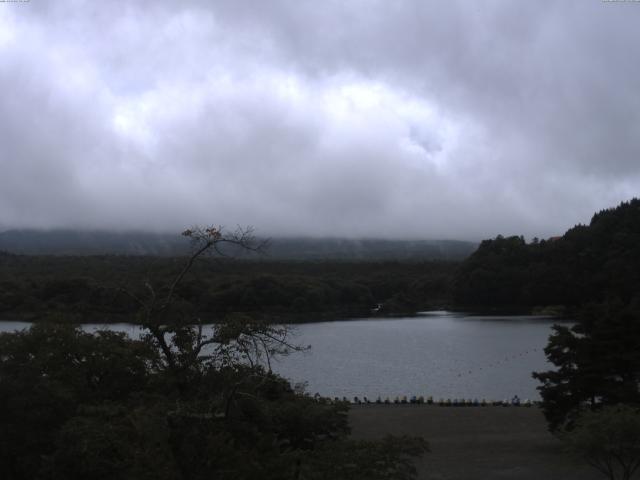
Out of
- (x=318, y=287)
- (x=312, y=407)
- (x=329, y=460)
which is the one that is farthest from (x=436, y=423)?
(x=318, y=287)

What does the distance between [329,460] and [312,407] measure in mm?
4587

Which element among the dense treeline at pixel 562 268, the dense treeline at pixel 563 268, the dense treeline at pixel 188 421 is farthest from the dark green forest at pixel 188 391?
the dense treeline at pixel 563 268

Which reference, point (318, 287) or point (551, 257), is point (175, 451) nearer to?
point (318, 287)

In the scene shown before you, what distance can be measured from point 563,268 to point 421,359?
41042 millimetres

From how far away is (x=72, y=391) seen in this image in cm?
1221

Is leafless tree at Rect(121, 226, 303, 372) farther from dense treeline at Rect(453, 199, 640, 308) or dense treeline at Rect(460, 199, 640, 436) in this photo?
dense treeline at Rect(453, 199, 640, 308)

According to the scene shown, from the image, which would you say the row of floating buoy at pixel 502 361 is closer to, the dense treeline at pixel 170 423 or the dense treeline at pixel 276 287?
the dense treeline at pixel 276 287

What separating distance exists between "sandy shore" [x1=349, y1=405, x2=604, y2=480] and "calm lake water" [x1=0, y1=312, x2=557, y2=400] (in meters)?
4.63

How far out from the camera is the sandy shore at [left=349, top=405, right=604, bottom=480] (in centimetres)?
1748

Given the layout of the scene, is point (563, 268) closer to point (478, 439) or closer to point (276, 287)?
point (276, 287)

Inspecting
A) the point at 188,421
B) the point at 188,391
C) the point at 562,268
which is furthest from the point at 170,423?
the point at 562,268

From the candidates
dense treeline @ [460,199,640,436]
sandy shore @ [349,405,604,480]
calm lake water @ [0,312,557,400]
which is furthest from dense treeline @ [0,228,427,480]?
dense treeline @ [460,199,640,436]

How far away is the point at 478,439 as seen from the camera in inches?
866

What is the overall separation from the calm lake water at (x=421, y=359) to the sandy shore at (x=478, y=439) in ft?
15.2
